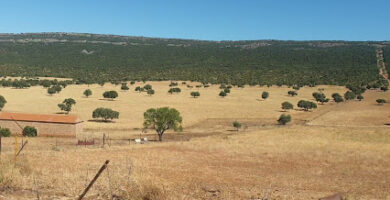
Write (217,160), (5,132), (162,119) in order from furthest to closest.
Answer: (162,119) → (5,132) → (217,160)

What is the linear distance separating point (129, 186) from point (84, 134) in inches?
1779

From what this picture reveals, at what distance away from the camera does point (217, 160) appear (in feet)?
126

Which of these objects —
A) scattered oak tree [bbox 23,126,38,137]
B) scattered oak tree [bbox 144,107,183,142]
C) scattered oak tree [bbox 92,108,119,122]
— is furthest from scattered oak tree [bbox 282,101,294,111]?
scattered oak tree [bbox 23,126,38,137]

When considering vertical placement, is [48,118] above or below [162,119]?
above

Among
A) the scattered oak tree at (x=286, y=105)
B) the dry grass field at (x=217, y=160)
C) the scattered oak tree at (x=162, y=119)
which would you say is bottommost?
the dry grass field at (x=217, y=160)

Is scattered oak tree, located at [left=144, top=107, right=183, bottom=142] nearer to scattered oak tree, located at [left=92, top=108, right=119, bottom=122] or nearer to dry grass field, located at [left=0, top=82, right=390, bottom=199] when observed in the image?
dry grass field, located at [left=0, top=82, right=390, bottom=199]

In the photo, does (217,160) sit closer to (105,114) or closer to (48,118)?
(48,118)

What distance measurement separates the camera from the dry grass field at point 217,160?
1827cm

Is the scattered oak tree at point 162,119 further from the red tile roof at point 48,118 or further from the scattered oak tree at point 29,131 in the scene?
the scattered oak tree at point 29,131

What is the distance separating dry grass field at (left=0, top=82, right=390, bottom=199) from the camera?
59.9 feet

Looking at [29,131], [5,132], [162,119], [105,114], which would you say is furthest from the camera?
[105,114]

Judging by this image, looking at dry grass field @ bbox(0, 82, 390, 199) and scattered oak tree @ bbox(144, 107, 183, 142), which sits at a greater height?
scattered oak tree @ bbox(144, 107, 183, 142)

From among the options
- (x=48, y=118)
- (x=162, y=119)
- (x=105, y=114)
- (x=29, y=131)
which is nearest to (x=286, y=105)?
(x=105, y=114)

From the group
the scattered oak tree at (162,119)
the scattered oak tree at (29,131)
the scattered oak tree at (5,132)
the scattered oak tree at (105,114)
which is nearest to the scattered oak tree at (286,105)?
the scattered oak tree at (105,114)
